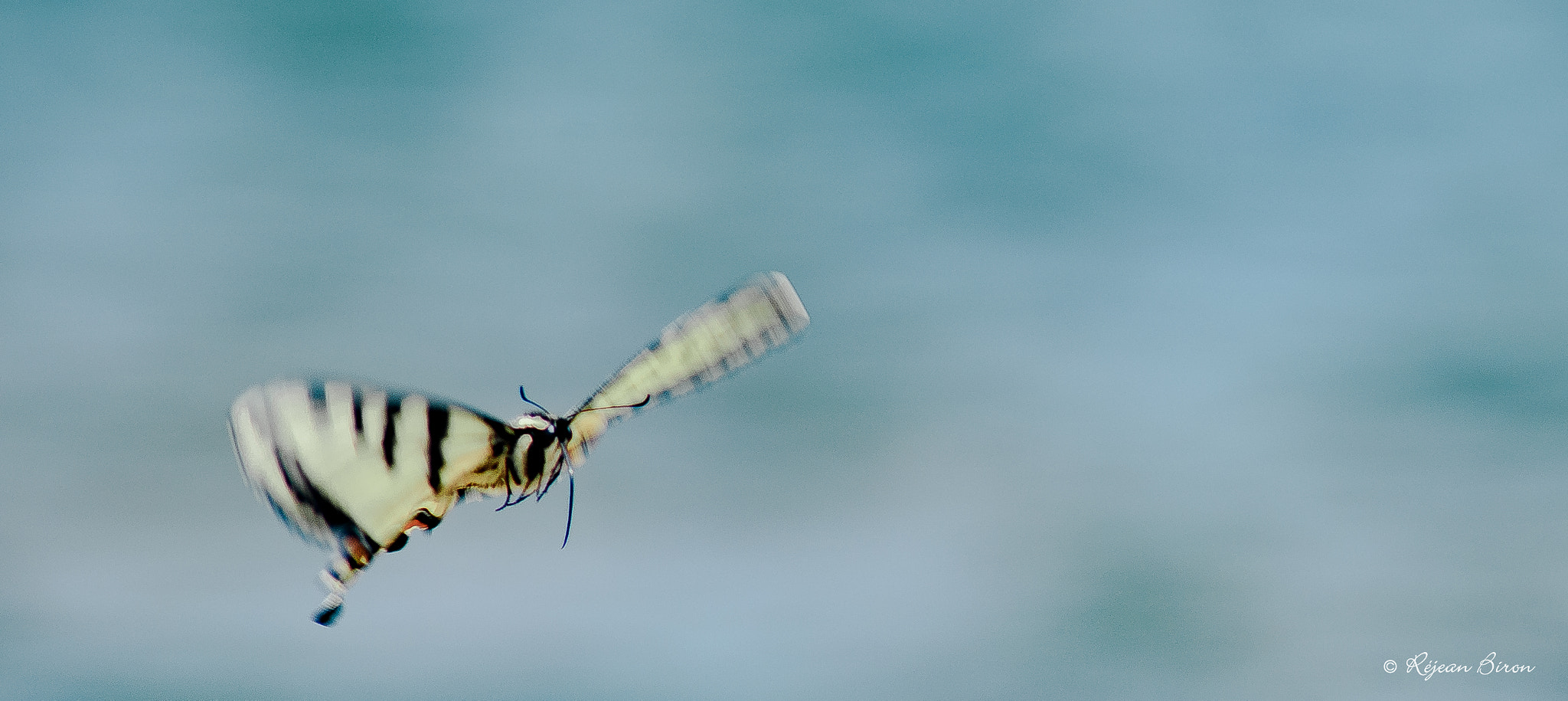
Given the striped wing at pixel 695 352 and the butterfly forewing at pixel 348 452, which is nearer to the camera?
the butterfly forewing at pixel 348 452

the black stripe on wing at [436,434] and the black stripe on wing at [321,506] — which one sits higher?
the black stripe on wing at [436,434]

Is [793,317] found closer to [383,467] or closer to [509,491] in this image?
[509,491]

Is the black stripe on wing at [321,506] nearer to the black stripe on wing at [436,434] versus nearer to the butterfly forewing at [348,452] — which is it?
the butterfly forewing at [348,452]

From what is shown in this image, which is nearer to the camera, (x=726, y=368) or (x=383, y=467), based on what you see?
(x=383, y=467)

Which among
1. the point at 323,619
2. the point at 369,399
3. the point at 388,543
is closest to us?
the point at 323,619

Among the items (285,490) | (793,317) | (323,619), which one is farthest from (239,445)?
(793,317)

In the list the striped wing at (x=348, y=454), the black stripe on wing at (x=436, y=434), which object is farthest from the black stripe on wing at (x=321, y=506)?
the black stripe on wing at (x=436, y=434)

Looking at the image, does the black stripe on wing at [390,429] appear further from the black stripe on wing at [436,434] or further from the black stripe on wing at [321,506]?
the black stripe on wing at [321,506]

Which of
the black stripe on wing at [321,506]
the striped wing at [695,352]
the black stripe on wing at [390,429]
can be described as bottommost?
the black stripe on wing at [321,506]
